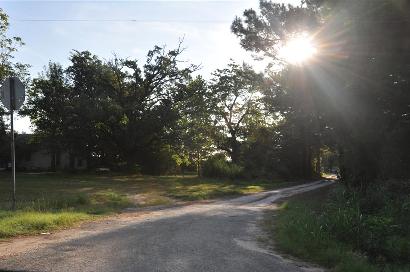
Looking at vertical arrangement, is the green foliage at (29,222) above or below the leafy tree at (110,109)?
below

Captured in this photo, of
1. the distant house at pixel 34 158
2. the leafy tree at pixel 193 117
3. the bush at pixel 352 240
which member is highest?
the leafy tree at pixel 193 117

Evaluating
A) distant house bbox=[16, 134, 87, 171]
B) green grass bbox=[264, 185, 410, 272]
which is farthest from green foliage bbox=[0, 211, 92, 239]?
distant house bbox=[16, 134, 87, 171]

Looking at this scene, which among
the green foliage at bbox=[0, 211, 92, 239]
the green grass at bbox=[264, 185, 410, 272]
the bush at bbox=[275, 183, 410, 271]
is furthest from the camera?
the green foliage at bbox=[0, 211, 92, 239]

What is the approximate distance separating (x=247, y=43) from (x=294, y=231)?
23888 mm

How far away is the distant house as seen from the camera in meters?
67.2

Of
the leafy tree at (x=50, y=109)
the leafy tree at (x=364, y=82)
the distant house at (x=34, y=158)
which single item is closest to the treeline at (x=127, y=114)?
the leafy tree at (x=50, y=109)

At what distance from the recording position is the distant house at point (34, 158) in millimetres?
67188

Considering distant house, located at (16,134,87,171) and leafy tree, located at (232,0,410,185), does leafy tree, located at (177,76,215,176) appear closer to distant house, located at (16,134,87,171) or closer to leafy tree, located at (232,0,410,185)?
distant house, located at (16,134,87,171)

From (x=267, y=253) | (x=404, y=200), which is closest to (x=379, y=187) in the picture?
(x=404, y=200)

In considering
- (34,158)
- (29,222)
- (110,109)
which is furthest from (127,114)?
(29,222)

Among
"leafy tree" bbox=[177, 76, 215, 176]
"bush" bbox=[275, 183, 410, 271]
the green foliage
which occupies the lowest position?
"bush" bbox=[275, 183, 410, 271]

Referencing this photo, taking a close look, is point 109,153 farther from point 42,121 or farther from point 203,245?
point 203,245

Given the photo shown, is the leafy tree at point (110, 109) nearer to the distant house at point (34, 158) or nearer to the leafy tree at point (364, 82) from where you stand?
the distant house at point (34, 158)

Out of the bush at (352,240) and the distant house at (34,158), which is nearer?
the bush at (352,240)
